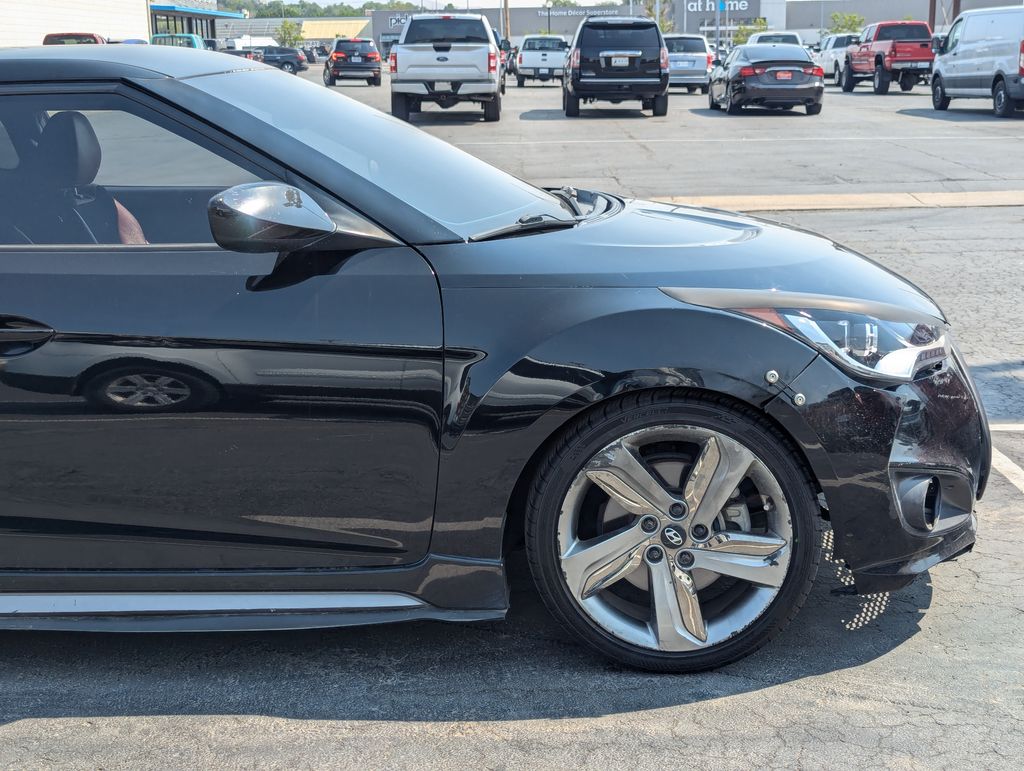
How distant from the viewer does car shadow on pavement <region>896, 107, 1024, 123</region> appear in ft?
70.6

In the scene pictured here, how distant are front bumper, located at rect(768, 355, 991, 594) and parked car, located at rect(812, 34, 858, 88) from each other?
3691cm

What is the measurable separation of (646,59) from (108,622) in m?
21.6

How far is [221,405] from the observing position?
2.99 meters

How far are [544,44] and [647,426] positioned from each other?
40537 mm

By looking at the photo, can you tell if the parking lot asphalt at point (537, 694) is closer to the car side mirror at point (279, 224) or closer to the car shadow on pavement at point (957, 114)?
the car side mirror at point (279, 224)

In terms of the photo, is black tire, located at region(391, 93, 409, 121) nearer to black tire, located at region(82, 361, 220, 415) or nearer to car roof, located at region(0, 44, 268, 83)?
car roof, located at region(0, 44, 268, 83)

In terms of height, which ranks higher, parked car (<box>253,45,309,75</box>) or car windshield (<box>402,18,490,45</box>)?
parked car (<box>253,45,309,75</box>)

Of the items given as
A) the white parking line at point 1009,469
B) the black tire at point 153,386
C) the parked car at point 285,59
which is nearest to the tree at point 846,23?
the parked car at point 285,59

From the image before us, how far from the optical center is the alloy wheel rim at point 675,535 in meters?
3.07

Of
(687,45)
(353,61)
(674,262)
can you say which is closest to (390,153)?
(674,262)

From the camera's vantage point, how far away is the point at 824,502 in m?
3.21

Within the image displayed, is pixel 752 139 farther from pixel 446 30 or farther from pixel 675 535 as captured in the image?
pixel 675 535

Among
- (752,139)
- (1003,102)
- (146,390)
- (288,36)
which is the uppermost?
(288,36)

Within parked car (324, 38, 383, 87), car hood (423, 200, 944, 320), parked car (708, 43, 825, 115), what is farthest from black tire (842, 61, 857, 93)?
car hood (423, 200, 944, 320)
